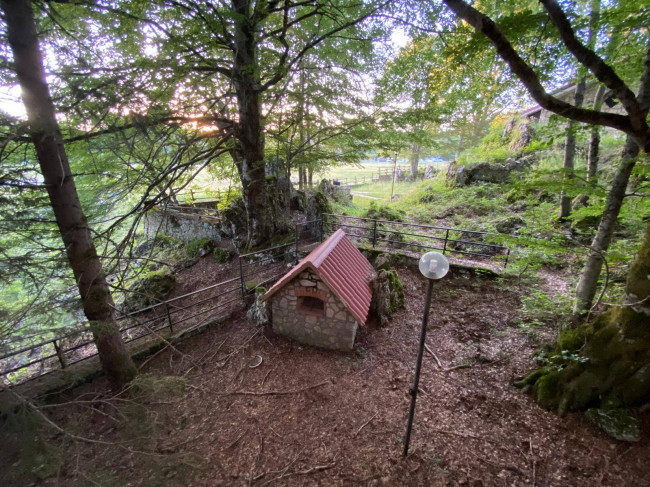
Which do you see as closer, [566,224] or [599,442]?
[599,442]

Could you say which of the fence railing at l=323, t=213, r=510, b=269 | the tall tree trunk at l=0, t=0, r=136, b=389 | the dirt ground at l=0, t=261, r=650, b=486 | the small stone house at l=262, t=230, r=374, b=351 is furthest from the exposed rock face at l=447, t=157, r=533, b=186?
the tall tree trunk at l=0, t=0, r=136, b=389

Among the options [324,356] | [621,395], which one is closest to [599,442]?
[621,395]

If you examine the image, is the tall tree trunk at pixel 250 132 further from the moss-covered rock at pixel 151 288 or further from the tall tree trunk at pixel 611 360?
the tall tree trunk at pixel 611 360

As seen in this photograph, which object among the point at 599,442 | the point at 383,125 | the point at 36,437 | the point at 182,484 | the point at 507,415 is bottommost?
the point at 507,415

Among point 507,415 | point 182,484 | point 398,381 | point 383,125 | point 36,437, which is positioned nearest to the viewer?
point 36,437

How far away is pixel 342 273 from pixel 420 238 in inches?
214

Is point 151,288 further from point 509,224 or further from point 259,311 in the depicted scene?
point 509,224

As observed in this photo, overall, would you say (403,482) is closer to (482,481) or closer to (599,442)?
(482,481)

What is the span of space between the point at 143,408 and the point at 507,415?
4.67 meters

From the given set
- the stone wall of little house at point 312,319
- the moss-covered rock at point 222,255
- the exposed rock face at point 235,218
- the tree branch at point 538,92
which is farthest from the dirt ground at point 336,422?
the exposed rock face at point 235,218

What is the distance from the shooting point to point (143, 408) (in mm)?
2812

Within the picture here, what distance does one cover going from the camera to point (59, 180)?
3.16 m

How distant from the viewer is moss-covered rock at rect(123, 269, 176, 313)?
28.6ft

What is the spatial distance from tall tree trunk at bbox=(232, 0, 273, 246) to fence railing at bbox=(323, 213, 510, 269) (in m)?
2.60
